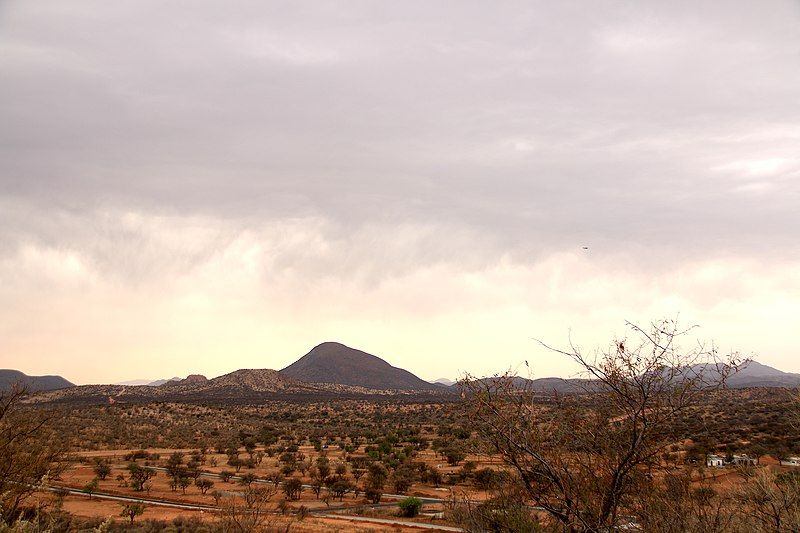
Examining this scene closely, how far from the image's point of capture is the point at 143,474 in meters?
37.7

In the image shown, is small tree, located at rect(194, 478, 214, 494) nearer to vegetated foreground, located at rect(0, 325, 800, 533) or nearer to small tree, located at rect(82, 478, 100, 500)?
vegetated foreground, located at rect(0, 325, 800, 533)

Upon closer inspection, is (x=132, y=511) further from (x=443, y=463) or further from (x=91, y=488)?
(x=443, y=463)

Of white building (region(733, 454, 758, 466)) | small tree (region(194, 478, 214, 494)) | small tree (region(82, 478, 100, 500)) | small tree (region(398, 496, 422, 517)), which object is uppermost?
white building (region(733, 454, 758, 466))

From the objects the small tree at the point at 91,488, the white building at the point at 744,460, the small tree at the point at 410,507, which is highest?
the white building at the point at 744,460

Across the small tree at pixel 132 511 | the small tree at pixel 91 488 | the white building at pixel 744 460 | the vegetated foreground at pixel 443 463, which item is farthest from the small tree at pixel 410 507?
the small tree at pixel 91 488

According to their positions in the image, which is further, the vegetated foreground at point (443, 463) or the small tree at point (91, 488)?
the small tree at point (91, 488)

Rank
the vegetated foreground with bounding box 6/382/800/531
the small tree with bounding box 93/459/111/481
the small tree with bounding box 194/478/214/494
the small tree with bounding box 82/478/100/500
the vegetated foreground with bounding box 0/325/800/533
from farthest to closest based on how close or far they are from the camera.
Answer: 1. the small tree with bounding box 93/459/111/481
2. the small tree with bounding box 194/478/214/494
3. the small tree with bounding box 82/478/100/500
4. the vegetated foreground with bounding box 6/382/800/531
5. the vegetated foreground with bounding box 0/325/800/533

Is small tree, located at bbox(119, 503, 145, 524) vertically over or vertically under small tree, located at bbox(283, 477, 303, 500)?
over

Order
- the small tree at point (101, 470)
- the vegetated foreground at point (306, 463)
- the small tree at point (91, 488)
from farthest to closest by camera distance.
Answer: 1. the small tree at point (101, 470)
2. the small tree at point (91, 488)
3. the vegetated foreground at point (306, 463)

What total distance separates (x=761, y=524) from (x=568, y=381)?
633 cm

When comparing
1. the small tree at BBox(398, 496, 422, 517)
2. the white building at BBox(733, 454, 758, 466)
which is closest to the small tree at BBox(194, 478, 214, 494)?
the small tree at BBox(398, 496, 422, 517)

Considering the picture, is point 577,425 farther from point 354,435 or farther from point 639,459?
point 354,435

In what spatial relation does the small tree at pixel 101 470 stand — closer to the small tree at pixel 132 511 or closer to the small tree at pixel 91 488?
the small tree at pixel 91 488

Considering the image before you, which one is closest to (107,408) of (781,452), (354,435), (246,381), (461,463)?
(354,435)
